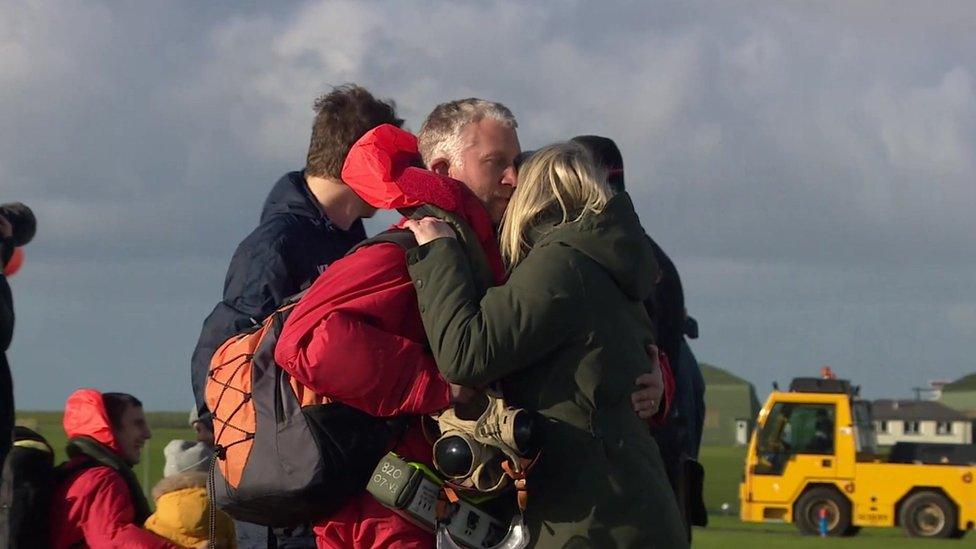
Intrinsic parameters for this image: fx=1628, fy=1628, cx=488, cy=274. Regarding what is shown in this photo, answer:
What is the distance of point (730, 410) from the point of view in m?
79.9

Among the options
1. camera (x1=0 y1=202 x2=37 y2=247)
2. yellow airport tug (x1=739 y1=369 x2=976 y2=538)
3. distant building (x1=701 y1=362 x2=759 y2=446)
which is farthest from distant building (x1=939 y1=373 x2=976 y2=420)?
camera (x1=0 y1=202 x2=37 y2=247)

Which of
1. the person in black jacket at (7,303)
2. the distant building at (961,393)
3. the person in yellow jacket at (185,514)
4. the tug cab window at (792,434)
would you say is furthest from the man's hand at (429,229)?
the distant building at (961,393)

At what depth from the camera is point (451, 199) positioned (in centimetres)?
358

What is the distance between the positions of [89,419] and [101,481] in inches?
17.1

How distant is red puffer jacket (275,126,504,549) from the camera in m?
3.34

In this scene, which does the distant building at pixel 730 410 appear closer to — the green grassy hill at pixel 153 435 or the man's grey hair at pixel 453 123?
the green grassy hill at pixel 153 435

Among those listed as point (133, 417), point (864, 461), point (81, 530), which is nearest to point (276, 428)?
point (81, 530)

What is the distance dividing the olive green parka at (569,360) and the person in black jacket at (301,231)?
1.25 metres

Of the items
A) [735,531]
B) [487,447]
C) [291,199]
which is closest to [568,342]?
[487,447]

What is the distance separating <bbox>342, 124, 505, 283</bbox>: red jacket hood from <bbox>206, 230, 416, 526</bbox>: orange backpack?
4.3 inches

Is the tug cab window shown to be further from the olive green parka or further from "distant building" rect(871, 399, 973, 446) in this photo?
the olive green parka

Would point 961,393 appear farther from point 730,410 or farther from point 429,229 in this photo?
point 429,229

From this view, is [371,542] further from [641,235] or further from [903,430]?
[903,430]

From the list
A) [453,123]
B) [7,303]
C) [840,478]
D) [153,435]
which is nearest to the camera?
[453,123]
